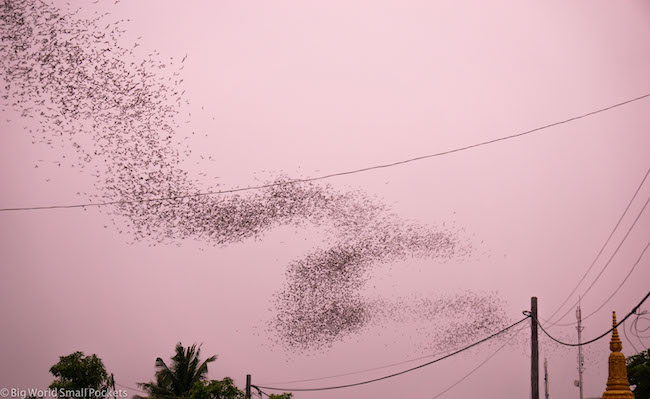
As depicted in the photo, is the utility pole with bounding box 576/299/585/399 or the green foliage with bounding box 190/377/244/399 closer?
the green foliage with bounding box 190/377/244/399

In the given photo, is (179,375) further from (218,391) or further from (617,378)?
(617,378)

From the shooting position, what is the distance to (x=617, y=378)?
1367 cm

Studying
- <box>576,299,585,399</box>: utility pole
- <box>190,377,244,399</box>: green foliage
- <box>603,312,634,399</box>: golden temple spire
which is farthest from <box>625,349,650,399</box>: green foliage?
<box>190,377,244,399</box>: green foliage

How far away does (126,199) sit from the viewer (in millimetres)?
18266

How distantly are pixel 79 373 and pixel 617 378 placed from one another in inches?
492

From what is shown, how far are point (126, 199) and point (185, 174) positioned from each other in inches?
69.8

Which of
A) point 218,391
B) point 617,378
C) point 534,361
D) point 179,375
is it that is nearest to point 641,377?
point 534,361

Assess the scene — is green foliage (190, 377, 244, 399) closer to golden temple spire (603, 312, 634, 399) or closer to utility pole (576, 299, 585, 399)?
golden temple spire (603, 312, 634, 399)

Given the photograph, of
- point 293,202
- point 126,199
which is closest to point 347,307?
point 293,202

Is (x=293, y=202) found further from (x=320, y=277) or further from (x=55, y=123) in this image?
(x=55, y=123)

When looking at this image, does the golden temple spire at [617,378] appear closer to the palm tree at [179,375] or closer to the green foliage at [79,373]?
the green foliage at [79,373]

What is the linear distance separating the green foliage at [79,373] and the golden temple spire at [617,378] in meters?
11.8

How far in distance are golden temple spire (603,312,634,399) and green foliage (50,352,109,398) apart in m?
11.8

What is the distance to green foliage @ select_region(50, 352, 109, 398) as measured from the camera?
1597 cm
